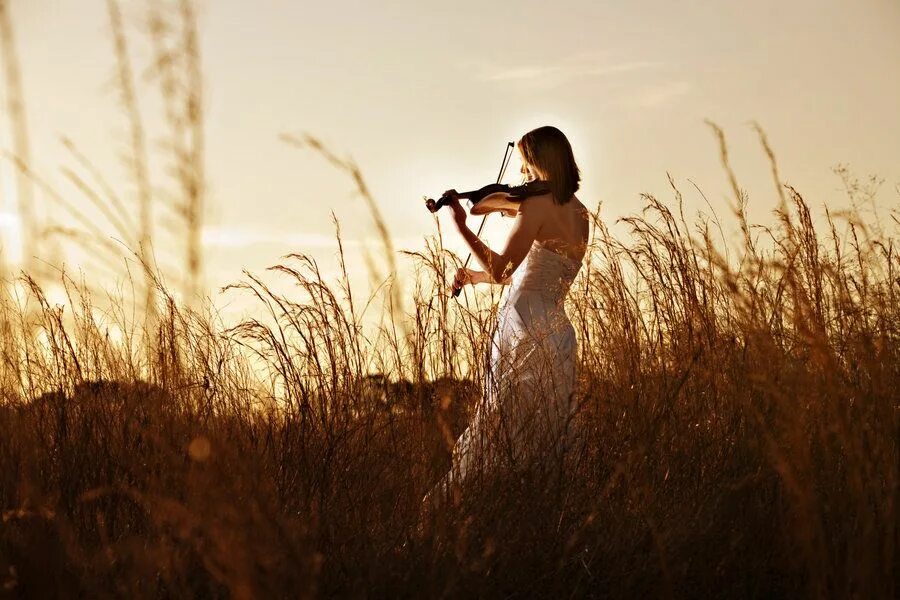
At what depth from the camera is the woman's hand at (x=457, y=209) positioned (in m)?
4.03

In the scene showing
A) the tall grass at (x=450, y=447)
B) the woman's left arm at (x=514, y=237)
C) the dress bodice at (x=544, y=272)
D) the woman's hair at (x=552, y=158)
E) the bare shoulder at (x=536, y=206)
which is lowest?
the tall grass at (x=450, y=447)

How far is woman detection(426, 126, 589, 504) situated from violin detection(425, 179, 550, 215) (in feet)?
0.12

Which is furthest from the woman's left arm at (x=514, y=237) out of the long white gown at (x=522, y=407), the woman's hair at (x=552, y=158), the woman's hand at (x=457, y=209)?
the long white gown at (x=522, y=407)

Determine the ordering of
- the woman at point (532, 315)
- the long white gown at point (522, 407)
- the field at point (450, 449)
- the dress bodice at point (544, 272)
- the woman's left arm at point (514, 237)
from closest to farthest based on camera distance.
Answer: the field at point (450, 449) < the long white gown at point (522, 407) < the woman at point (532, 315) < the woman's left arm at point (514, 237) < the dress bodice at point (544, 272)

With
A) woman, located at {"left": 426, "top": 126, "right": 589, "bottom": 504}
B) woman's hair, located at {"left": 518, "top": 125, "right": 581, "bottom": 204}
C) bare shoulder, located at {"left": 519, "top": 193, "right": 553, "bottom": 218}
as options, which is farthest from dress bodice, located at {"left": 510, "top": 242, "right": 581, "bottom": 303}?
woman's hair, located at {"left": 518, "top": 125, "right": 581, "bottom": 204}

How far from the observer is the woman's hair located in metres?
4.08

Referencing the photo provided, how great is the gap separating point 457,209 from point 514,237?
0.30 meters

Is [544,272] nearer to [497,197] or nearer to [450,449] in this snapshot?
[497,197]

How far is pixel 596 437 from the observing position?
2.79 metres

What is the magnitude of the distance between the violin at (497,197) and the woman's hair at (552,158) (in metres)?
0.06

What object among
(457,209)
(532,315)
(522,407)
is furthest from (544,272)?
(522,407)

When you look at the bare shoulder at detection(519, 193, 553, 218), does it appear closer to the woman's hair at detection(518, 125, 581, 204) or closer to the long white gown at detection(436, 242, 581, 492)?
the woman's hair at detection(518, 125, 581, 204)

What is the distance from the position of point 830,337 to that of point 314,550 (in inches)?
78.6

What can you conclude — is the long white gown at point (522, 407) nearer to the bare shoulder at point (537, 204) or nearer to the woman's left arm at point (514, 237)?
the woman's left arm at point (514, 237)
